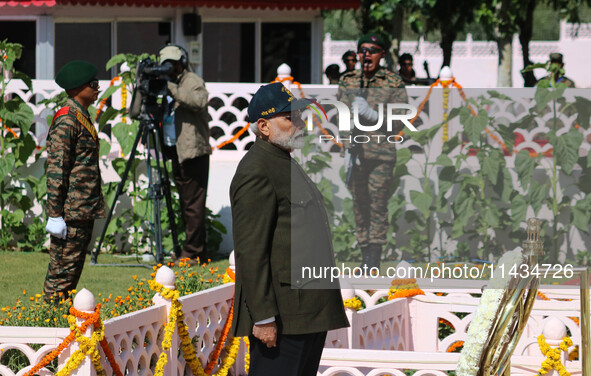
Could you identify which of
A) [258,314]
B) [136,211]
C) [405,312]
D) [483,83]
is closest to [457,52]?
[483,83]

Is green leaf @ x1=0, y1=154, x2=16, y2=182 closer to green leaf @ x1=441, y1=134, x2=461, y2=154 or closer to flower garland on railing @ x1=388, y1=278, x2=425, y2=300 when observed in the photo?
flower garland on railing @ x1=388, y1=278, x2=425, y2=300

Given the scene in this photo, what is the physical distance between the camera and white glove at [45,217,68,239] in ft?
24.6

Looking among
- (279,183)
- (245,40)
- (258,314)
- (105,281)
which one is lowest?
(105,281)

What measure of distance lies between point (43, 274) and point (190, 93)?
221cm

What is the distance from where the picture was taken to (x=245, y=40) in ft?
60.7

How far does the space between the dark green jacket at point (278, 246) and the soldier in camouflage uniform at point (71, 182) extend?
3002 millimetres

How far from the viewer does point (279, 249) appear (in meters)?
4.84

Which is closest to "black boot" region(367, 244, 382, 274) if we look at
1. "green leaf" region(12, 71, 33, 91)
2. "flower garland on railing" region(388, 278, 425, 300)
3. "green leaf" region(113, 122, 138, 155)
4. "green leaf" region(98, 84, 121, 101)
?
"flower garland on railing" region(388, 278, 425, 300)

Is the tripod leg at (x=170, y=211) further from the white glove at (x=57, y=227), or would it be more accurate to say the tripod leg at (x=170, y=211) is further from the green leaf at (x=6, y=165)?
the white glove at (x=57, y=227)

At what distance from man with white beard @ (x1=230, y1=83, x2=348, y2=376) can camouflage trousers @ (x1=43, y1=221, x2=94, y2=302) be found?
3044 mm

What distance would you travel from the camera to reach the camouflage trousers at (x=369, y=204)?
602 centimetres

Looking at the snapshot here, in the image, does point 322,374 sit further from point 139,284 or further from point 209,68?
point 209,68

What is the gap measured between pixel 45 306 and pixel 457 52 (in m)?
37.7

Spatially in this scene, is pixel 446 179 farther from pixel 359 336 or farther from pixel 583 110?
pixel 359 336
